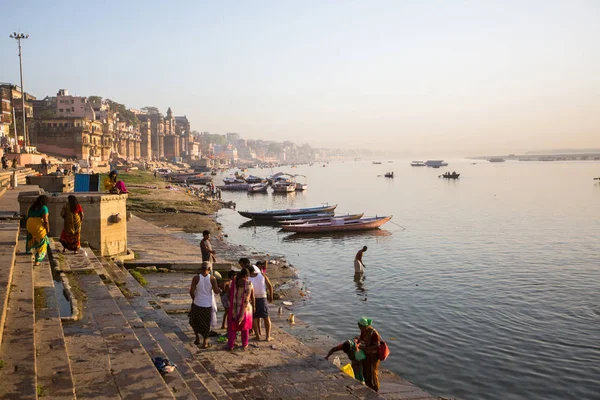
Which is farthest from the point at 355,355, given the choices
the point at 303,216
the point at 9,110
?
the point at 9,110

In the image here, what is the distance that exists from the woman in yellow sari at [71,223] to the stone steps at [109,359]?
A: 150 inches

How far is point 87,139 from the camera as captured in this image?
79875mm

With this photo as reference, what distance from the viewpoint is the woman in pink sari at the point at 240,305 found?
902 cm

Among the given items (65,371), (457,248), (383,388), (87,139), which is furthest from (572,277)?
(87,139)

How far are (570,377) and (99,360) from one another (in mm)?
11074

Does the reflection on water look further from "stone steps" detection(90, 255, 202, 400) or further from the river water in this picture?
"stone steps" detection(90, 255, 202, 400)

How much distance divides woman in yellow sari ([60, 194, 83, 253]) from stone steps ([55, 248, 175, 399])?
3.81 m

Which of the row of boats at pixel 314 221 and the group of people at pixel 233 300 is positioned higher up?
the group of people at pixel 233 300

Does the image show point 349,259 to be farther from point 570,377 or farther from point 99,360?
point 99,360

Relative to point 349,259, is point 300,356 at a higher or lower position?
higher

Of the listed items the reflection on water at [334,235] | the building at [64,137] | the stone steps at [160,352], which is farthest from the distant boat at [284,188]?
the stone steps at [160,352]

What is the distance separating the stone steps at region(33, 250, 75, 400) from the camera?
5621 mm

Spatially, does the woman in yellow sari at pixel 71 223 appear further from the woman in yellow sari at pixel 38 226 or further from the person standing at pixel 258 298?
the person standing at pixel 258 298

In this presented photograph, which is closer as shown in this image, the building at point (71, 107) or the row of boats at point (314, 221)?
the row of boats at point (314, 221)
